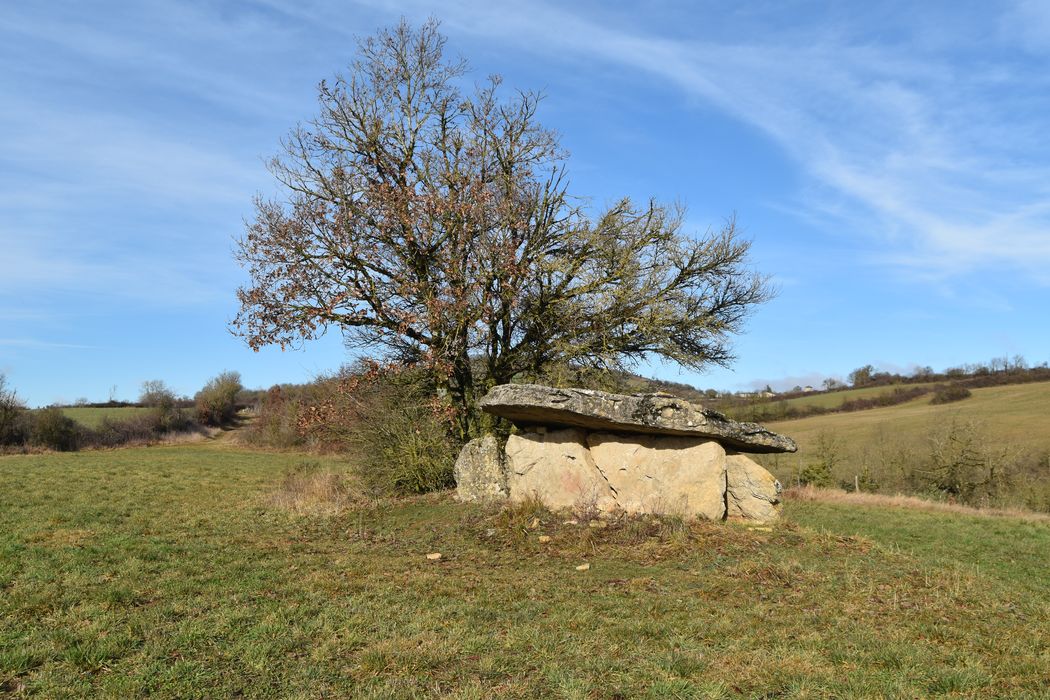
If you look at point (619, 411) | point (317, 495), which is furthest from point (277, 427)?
point (619, 411)

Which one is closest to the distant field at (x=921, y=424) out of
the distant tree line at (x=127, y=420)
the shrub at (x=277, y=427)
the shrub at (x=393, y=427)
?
the shrub at (x=393, y=427)

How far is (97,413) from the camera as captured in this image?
54.6 meters

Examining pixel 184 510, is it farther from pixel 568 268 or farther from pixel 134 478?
pixel 568 268

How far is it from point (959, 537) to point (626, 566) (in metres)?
9.73

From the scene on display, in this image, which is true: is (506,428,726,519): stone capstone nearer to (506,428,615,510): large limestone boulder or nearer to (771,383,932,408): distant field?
(506,428,615,510): large limestone boulder

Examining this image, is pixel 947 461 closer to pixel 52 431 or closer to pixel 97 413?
pixel 52 431

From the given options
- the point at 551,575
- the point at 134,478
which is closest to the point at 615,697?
the point at 551,575

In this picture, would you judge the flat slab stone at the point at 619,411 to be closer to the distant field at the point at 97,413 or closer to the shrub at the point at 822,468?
the shrub at the point at 822,468

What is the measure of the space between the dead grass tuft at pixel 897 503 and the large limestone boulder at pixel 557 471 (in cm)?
1164

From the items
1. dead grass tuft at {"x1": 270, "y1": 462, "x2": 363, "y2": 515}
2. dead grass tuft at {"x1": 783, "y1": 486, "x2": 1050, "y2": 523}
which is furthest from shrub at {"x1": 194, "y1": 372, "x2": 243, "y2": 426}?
dead grass tuft at {"x1": 783, "y1": 486, "x2": 1050, "y2": 523}

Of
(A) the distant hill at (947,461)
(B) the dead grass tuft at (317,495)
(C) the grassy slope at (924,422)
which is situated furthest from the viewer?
(C) the grassy slope at (924,422)

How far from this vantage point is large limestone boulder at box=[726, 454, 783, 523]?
13023mm

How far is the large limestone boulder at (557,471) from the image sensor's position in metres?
12.7

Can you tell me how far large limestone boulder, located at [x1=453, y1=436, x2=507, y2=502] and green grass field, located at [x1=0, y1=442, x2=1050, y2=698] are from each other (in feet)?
2.81
